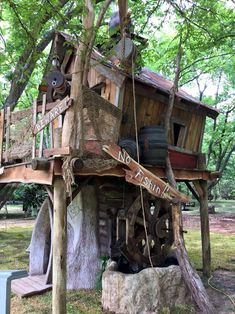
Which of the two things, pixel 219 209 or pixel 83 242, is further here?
pixel 219 209

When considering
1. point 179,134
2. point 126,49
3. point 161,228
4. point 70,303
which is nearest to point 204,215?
point 161,228

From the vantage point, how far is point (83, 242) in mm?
8219

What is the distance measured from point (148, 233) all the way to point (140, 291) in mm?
1943

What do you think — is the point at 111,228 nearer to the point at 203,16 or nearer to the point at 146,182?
the point at 146,182

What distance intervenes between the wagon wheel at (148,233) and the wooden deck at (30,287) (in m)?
2.06

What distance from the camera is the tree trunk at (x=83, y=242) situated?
798 centimetres

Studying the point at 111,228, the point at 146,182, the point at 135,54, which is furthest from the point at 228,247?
the point at 135,54

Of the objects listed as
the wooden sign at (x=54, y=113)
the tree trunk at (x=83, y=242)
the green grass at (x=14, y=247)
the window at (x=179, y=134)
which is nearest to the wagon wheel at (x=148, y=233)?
the tree trunk at (x=83, y=242)

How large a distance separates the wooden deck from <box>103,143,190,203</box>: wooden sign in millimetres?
3458

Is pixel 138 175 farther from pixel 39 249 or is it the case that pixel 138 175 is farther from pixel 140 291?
pixel 39 249

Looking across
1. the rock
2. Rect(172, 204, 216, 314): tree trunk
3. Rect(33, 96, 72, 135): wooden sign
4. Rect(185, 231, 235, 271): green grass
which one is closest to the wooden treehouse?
Rect(33, 96, 72, 135): wooden sign

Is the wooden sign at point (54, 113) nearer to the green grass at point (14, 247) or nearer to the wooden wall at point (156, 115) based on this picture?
the wooden wall at point (156, 115)

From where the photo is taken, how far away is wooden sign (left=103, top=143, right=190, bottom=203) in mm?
6070

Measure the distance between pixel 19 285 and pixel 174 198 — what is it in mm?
4251
